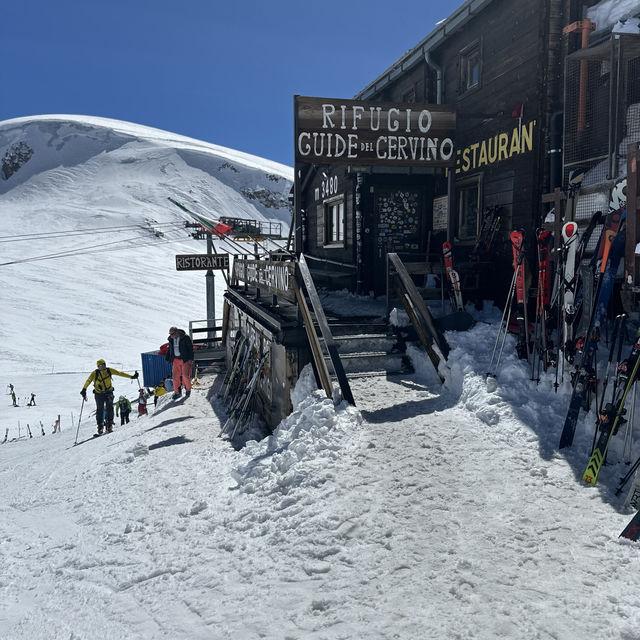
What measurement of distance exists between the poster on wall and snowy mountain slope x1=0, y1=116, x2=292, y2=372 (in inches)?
915

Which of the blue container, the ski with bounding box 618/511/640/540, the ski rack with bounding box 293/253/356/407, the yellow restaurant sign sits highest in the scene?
the yellow restaurant sign

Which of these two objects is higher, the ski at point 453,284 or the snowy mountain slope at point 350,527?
the ski at point 453,284

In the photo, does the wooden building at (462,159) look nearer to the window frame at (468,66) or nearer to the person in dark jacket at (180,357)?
the window frame at (468,66)

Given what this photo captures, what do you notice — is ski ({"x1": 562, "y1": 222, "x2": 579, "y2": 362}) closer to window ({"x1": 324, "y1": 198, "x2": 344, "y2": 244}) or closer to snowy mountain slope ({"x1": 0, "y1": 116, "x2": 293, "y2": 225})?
window ({"x1": 324, "y1": 198, "x2": 344, "y2": 244})

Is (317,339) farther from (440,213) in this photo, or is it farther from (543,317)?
(440,213)

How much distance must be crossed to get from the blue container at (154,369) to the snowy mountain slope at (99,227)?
5874mm

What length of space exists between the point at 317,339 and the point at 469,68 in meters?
8.34

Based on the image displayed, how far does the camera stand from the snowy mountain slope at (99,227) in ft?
125

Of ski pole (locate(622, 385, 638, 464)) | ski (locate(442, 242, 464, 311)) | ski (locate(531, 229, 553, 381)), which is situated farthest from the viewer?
ski (locate(442, 242, 464, 311))

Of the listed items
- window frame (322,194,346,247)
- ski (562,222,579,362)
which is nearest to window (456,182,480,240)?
window frame (322,194,346,247)

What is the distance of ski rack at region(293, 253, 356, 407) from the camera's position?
21.6 feet

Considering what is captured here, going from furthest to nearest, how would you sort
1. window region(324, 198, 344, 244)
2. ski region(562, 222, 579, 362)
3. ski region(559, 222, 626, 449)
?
window region(324, 198, 344, 244) < ski region(562, 222, 579, 362) < ski region(559, 222, 626, 449)

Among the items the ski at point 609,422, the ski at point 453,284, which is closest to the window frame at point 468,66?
the ski at point 453,284

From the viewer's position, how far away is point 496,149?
1071cm
